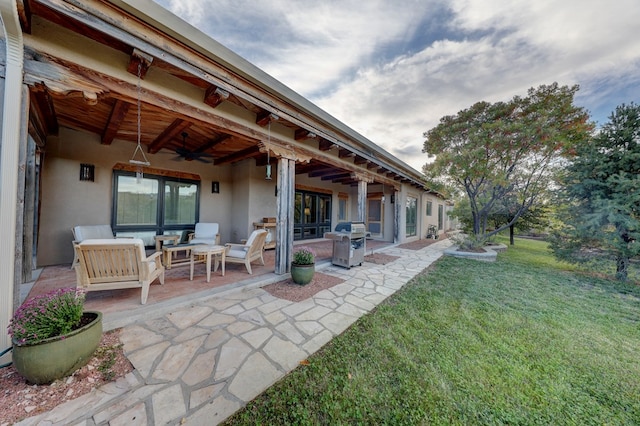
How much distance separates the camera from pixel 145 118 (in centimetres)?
382

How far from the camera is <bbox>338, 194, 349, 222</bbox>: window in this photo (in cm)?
1039

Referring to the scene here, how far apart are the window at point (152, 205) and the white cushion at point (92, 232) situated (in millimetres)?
594

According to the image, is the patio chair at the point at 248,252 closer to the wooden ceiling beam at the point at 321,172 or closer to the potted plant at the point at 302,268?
the potted plant at the point at 302,268

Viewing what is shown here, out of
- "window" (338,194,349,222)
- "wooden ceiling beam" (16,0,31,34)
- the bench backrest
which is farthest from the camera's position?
"window" (338,194,349,222)

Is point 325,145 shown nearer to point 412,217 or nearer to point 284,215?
point 284,215

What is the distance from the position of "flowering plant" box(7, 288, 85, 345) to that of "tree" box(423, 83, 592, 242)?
28.7ft

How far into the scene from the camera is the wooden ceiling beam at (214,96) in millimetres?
2785


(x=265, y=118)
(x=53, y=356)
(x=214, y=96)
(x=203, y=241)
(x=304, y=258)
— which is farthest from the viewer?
(x=203, y=241)

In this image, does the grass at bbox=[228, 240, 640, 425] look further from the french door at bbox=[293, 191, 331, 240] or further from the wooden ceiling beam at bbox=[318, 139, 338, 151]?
the french door at bbox=[293, 191, 331, 240]

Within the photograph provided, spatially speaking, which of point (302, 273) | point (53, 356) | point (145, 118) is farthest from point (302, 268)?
point (145, 118)

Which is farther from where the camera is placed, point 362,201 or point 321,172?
point 321,172

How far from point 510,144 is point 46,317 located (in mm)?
9530

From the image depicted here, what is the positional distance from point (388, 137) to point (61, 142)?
1132cm

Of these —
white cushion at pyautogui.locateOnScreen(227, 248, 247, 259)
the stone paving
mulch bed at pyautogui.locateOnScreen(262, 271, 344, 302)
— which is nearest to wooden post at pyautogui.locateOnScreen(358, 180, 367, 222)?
mulch bed at pyautogui.locateOnScreen(262, 271, 344, 302)
